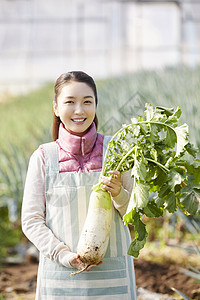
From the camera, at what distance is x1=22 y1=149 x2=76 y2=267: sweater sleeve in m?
1.55

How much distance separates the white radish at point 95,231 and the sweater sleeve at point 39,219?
57 mm

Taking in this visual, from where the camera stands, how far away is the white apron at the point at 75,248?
1.57 m

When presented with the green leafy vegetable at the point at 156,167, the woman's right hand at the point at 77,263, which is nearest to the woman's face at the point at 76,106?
the green leafy vegetable at the point at 156,167

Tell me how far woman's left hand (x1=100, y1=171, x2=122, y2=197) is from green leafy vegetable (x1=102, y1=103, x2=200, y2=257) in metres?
0.03

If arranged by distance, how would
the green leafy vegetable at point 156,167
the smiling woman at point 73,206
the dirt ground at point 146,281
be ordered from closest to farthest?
the green leafy vegetable at point 156,167, the smiling woman at point 73,206, the dirt ground at point 146,281

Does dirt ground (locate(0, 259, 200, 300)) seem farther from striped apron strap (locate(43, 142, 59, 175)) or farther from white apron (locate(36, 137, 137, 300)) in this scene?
striped apron strap (locate(43, 142, 59, 175))

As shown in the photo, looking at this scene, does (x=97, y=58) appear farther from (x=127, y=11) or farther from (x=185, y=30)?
(x=185, y=30)

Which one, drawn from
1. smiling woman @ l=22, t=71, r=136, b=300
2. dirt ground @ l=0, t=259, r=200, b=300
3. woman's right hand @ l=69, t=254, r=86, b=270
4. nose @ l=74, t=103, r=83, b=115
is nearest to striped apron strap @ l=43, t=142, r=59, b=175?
smiling woman @ l=22, t=71, r=136, b=300

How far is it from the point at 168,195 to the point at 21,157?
2.68 m

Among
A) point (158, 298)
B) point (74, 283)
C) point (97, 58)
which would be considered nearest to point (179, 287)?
point (158, 298)

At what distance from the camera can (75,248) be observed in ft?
5.17

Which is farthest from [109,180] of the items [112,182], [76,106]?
[76,106]

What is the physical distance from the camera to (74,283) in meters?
1.57

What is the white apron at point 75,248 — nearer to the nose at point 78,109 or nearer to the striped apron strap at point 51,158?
the striped apron strap at point 51,158
